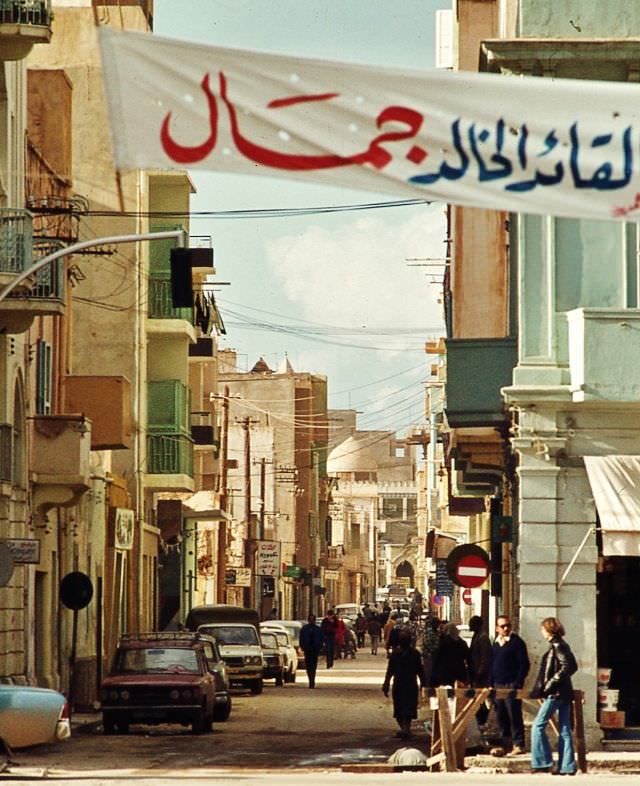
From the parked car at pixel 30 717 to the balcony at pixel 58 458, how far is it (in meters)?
14.4

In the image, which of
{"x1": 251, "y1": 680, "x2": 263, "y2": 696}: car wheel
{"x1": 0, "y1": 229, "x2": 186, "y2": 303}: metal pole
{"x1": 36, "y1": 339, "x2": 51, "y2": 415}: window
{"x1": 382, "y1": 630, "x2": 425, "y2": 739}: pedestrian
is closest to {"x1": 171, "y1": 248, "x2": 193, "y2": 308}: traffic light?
{"x1": 0, "y1": 229, "x2": 186, "y2": 303}: metal pole

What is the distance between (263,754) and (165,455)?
1119 inches

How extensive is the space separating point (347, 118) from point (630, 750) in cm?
1956

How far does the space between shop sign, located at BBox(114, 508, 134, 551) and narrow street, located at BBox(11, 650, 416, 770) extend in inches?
194

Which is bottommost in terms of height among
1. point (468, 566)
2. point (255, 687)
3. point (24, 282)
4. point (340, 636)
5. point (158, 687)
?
point (340, 636)

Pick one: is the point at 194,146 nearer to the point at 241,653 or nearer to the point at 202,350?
the point at 241,653

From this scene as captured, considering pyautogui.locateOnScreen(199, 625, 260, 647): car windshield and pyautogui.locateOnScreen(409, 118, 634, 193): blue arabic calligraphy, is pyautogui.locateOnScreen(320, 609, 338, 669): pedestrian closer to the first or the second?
pyautogui.locateOnScreen(199, 625, 260, 647): car windshield

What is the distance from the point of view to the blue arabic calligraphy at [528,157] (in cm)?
826

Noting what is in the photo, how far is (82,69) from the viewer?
5078 centimetres

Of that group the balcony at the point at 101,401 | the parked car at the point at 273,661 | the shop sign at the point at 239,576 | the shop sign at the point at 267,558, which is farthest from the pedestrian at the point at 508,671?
the shop sign at the point at 239,576

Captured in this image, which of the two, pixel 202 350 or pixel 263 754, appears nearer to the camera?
pixel 263 754

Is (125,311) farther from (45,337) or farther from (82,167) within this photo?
(45,337)

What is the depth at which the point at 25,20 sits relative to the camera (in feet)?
101

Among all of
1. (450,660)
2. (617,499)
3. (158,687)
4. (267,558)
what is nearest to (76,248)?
(617,499)
